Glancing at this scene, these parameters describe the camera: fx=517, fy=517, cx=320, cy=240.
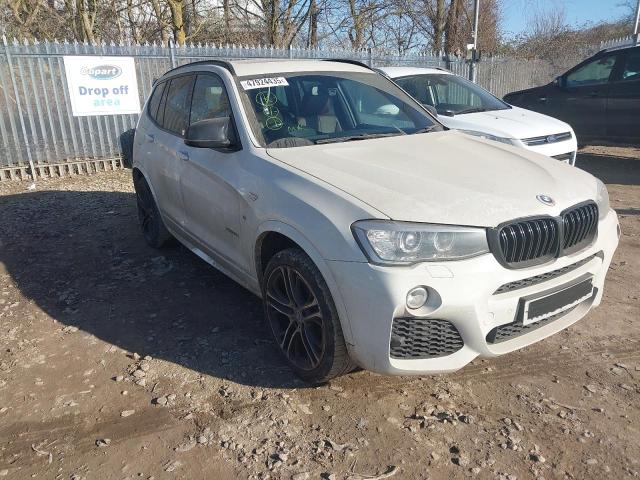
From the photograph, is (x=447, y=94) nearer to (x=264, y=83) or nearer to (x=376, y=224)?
(x=264, y=83)

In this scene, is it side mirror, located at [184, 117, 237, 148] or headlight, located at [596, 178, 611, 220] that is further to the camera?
side mirror, located at [184, 117, 237, 148]

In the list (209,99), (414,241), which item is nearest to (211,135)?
(209,99)

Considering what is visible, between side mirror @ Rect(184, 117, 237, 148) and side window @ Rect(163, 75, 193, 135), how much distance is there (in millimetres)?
972

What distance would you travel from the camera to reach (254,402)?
2.92m

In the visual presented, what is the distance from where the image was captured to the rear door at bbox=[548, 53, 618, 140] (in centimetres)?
923

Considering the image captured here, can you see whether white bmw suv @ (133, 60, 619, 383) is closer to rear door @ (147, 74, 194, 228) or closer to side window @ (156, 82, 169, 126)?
rear door @ (147, 74, 194, 228)

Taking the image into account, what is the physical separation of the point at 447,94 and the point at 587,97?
3.31m

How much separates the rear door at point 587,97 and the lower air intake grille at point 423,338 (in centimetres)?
850

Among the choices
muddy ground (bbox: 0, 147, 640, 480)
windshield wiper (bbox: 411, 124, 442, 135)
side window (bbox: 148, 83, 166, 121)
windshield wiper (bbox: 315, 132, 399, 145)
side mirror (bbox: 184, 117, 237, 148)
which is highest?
side window (bbox: 148, 83, 166, 121)

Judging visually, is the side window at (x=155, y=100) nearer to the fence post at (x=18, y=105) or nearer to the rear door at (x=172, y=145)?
the rear door at (x=172, y=145)

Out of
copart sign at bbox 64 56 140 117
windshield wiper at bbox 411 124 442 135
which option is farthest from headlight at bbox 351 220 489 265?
copart sign at bbox 64 56 140 117

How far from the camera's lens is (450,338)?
2.50m

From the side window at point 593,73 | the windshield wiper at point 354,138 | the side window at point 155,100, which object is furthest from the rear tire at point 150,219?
the side window at point 593,73

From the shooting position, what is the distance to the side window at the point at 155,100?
5.00 metres
